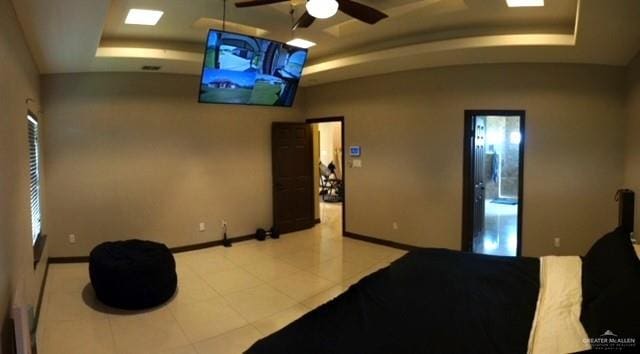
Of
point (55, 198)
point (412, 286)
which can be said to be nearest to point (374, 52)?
point (412, 286)

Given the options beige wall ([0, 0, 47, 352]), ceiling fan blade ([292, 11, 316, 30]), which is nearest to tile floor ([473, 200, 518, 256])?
ceiling fan blade ([292, 11, 316, 30])

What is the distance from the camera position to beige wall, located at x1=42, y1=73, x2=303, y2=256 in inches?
194

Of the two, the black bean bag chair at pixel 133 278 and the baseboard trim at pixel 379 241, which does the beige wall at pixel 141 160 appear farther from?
the baseboard trim at pixel 379 241

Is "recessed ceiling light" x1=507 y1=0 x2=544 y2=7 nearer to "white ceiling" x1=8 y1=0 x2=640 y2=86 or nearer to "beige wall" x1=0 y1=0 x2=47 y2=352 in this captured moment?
"white ceiling" x1=8 y1=0 x2=640 y2=86

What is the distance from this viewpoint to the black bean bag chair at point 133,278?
11.8 ft

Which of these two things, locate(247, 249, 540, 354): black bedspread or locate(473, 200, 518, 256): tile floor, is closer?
locate(247, 249, 540, 354): black bedspread

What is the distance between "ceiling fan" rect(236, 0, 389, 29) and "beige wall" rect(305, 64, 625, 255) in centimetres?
252

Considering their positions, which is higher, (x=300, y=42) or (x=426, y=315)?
(x=300, y=42)

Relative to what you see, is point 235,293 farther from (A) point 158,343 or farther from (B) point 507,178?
(B) point 507,178

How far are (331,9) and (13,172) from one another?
2397 mm

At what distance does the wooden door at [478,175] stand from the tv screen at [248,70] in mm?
2631

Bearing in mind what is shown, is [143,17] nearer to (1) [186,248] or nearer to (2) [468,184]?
(1) [186,248]

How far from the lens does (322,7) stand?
2504mm

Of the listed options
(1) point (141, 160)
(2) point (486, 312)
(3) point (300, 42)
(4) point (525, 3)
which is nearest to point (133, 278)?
(1) point (141, 160)
